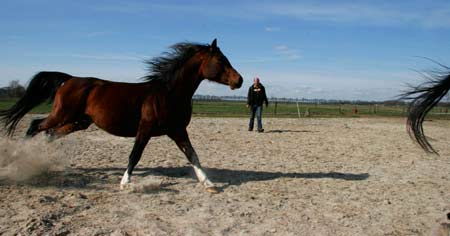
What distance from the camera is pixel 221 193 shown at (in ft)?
19.6

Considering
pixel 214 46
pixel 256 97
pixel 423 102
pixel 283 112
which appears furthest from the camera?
pixel 283 112

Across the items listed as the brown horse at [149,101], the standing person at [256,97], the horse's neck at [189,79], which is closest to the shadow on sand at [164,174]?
the brown horse at [149,101]

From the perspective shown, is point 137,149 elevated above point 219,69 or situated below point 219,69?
below

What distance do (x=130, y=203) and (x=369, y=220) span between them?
114 inches

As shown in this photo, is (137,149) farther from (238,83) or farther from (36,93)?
(36,93)

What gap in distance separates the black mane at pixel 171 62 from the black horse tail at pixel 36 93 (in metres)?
1.51

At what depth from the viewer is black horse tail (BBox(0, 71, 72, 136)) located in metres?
7.00

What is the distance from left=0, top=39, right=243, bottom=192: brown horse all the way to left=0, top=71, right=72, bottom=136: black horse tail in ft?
1.26

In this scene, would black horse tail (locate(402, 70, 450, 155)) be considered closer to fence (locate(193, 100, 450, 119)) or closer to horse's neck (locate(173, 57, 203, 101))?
horse's neck (locate(173, 57, 203, 101))

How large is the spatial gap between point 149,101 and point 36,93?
2.24 meters

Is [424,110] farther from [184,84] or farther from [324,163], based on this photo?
[324,163]

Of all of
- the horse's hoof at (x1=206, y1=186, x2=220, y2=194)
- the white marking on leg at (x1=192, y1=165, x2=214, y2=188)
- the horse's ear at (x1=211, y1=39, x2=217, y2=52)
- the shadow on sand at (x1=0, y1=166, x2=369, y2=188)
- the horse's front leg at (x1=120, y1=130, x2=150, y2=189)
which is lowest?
the shadow on sand at (x1=0, y1=166, x2=369, y2=188)

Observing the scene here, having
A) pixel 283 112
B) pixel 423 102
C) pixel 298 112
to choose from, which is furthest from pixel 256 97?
pixel 283 112

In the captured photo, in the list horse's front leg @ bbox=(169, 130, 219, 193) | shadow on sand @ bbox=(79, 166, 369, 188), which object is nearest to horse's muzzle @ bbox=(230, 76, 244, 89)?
horse's front leg @ bbox=(169, 130, 219, 193)
